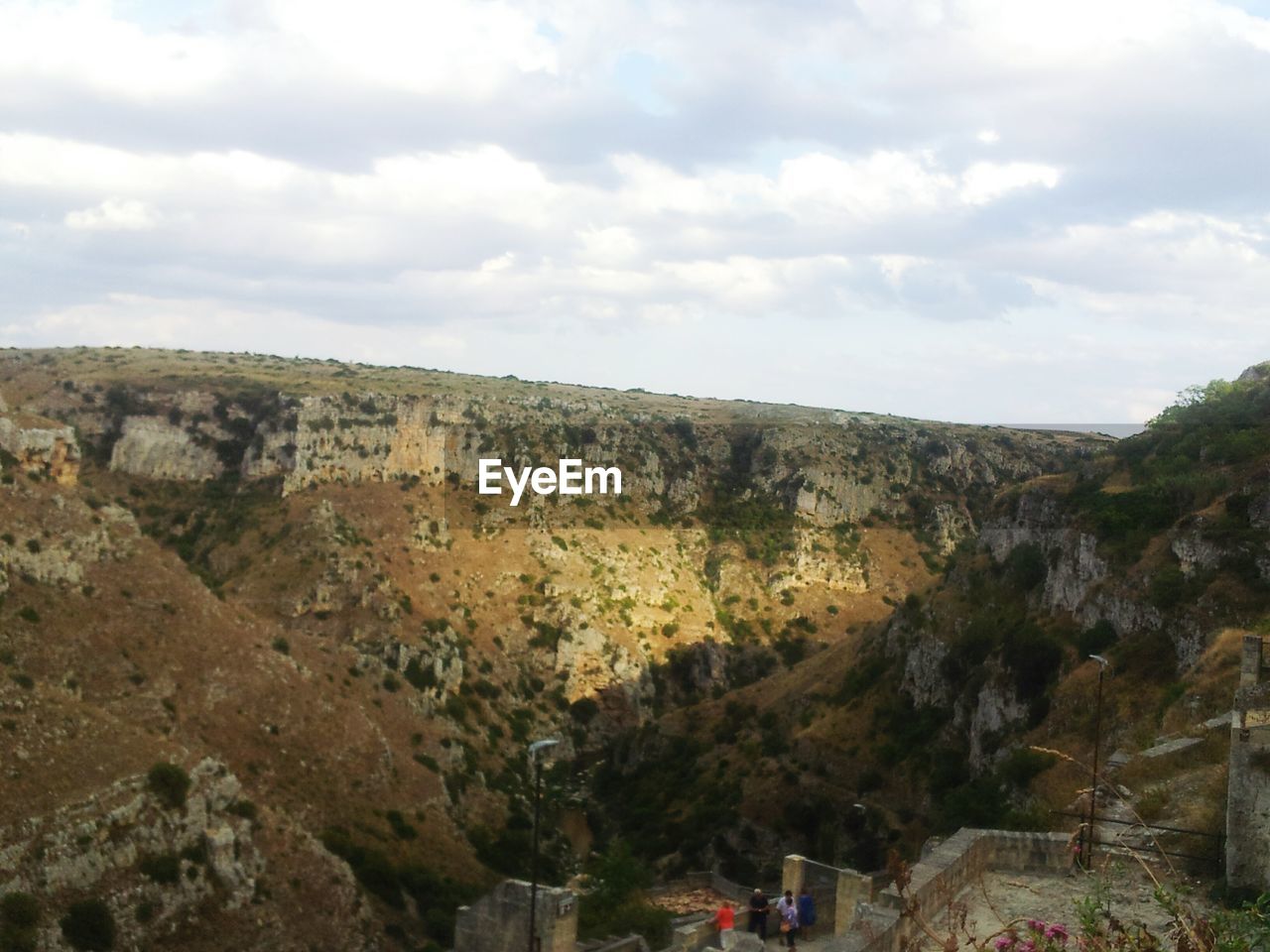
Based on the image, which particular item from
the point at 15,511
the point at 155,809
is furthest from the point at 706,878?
the point at 15,511

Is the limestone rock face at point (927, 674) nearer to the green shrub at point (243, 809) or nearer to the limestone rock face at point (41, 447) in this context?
the green shrub at point (243, 809)

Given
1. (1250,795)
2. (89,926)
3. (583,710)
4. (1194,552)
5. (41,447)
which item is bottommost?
(583,710)

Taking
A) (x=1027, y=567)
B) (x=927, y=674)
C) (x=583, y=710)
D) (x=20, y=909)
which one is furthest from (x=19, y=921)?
(x=583, y=710)

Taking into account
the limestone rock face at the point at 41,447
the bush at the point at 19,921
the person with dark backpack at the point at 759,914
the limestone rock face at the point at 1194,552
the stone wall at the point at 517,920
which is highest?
the limestone rock face at the point at 41,447

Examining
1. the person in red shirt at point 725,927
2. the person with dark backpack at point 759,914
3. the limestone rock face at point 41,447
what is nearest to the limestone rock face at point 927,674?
the person with dark backpack at point 759,914

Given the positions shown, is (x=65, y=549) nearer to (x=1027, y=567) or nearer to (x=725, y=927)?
(x=725, y=927)

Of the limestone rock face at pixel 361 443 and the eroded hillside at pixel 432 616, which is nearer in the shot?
the eroded hillside at pixel 432 616
